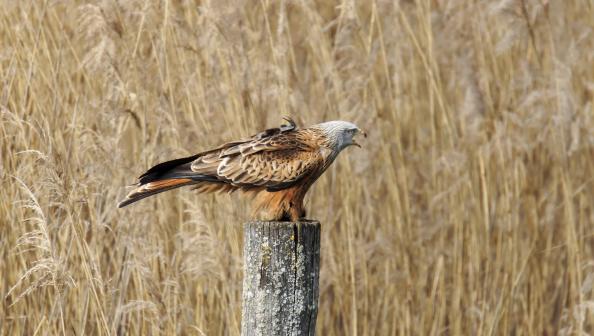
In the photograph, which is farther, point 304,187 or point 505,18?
point 505,18

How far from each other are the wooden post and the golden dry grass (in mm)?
778

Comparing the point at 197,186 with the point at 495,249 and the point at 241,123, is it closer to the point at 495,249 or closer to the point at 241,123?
the point at 241,123

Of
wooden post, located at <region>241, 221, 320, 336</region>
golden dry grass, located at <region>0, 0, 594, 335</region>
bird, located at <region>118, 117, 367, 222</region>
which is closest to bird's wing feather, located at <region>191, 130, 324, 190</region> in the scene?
bird, located at <region>118, 117, 367, 222</region>

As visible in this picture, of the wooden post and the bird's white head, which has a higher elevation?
the bird's white head

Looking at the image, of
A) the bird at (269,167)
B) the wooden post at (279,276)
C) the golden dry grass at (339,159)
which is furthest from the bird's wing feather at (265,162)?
the wooden post at (279,276)

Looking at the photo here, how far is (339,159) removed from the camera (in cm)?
444

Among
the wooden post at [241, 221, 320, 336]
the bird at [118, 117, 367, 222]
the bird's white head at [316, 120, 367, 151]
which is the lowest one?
the wooden post at [241, 221, 320, 336]

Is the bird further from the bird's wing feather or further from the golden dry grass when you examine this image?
the golden dry grass

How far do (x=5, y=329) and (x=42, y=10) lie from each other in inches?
53.6

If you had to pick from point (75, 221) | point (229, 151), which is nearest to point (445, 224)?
point (229, 151)

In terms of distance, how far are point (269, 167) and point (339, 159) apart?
1079 mm

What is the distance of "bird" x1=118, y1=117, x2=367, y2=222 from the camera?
331 centimetres

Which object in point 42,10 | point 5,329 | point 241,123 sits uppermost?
point 42,10

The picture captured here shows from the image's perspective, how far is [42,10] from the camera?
12.8 ft
